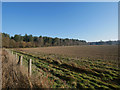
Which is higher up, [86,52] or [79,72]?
[79,72]

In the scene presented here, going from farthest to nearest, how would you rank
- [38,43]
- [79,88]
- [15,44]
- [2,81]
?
[38,43] < [15,44] < [79,88] < [2,81]

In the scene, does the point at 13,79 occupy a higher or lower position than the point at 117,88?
higher

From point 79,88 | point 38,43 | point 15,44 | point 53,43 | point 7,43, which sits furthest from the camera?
point 53,43

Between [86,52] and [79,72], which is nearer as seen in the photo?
[79,72]

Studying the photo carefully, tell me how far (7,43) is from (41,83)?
55.6 meters

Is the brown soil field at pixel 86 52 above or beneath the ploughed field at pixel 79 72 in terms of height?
beneath

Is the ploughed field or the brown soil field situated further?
the brown soil field

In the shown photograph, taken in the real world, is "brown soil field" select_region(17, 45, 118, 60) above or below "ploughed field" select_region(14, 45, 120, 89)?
below

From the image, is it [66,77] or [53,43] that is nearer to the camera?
[66,77]

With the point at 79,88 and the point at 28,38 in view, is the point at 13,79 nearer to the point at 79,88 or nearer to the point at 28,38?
the point at 79,88

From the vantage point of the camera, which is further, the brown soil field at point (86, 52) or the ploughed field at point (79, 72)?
the brown soil field at point (86, 52)

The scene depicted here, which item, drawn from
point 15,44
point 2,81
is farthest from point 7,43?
point 2,81

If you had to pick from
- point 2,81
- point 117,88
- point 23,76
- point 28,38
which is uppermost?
point 28,38

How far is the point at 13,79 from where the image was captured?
3266mm
